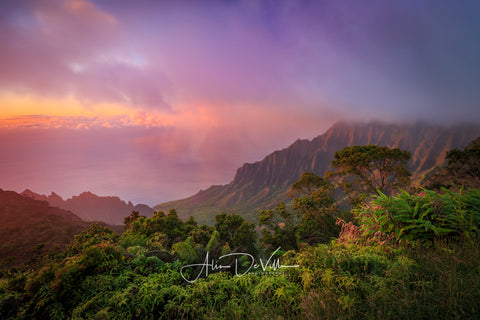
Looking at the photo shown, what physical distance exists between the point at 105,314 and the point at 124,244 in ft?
20.7

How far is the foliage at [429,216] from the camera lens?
173 inches

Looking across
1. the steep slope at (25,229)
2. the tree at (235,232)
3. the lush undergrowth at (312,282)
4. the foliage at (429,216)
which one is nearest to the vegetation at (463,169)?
the tree at (235,232)

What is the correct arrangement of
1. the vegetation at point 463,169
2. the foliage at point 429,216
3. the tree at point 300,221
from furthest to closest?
the vegetation at point 463,169
the tree at point 300,221
the foliage at point 429,216

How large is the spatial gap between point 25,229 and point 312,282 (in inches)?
2498

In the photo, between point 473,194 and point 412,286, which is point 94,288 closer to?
point 412,286

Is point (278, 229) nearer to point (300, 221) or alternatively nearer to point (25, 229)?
point (300, 221)

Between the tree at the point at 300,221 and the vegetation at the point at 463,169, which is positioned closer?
the tree at the point at 300,221

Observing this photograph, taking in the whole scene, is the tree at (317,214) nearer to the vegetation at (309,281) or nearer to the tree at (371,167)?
the tree at (371,167)

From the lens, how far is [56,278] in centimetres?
364

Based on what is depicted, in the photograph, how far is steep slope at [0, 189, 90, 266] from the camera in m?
31.3

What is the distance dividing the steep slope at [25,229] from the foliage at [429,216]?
21.6 metres

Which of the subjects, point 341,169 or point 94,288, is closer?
point 94,288

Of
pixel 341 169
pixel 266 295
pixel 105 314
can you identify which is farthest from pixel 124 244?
pixel 341 169

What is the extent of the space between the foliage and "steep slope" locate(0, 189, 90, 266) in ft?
71.0
